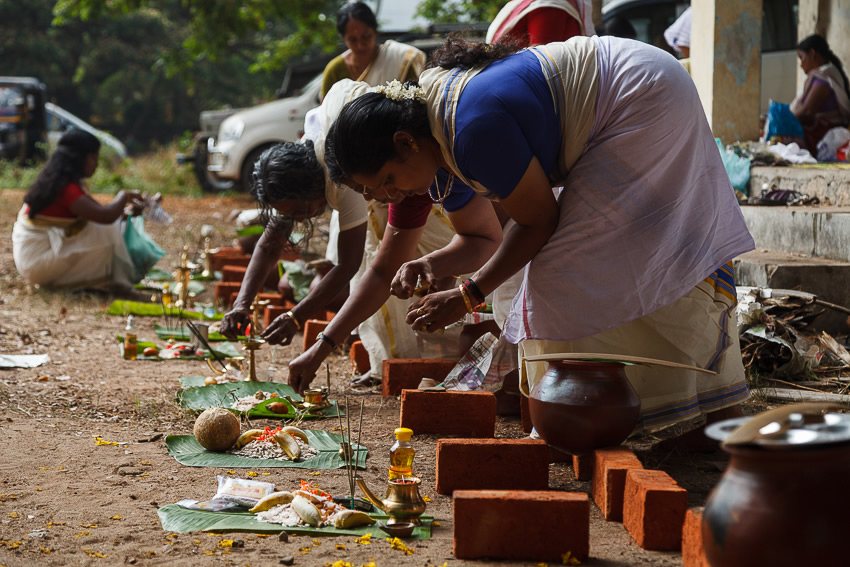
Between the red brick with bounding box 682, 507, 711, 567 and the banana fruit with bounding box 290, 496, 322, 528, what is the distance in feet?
3.34

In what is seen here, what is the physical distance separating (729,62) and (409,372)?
3.98 meters

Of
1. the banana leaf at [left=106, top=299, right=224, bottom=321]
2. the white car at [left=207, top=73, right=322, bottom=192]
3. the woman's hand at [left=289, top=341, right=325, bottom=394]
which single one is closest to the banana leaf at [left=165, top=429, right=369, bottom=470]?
the woman's hand at [left=289, top=341, right=325, bottom=394]

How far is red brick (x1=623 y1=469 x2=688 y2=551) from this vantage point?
240 cm

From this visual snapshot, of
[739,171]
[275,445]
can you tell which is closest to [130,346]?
[275,445]

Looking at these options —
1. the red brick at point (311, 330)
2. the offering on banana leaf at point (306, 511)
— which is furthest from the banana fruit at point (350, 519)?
the red brick at point (311, 330)

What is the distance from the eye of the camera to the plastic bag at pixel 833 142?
7.24m

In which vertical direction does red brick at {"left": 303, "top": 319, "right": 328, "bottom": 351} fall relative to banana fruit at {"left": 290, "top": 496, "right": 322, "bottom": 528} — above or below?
above

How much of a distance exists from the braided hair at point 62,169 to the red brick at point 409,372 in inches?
171

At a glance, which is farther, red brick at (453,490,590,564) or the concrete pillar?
the concrete pillar

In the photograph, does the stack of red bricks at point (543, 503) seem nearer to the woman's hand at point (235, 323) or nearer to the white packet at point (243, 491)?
the white packet at point (243, 491)

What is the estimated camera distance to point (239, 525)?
2.61m

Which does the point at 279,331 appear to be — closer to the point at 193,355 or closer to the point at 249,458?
the point at 249,458

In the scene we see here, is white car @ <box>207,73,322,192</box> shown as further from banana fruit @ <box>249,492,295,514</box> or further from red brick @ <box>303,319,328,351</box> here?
banana fruit @ <box>249,492,295,514</box>

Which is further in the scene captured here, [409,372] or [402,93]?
[409,372]
